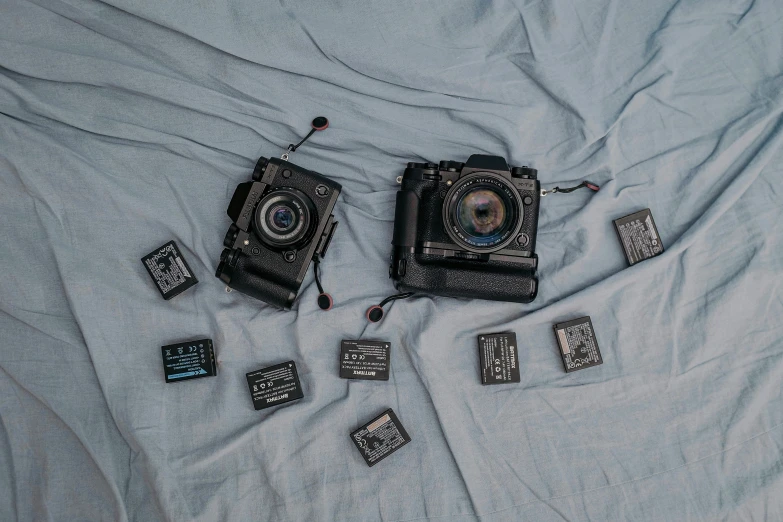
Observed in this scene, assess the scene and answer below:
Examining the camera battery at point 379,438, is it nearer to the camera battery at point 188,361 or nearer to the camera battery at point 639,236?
the camera battery at point 188,361

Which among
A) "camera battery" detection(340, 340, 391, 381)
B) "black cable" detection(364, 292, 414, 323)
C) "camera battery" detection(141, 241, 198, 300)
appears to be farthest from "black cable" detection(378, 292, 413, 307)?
"camera battery" detection(141, 241, 198, 300)

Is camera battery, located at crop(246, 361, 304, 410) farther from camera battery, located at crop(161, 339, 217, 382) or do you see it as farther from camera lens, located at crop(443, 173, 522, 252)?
camera lens, located at crop(443, 173, 522, 252)

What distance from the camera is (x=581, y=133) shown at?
165 centimetres

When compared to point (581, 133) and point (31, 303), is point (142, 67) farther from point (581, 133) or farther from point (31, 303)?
point (581, 133)

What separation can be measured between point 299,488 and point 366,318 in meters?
0.46

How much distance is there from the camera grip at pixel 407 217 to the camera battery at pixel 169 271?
565 millimetres

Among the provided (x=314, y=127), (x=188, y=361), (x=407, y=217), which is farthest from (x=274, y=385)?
(x=314, y=127)

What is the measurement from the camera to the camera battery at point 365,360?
160cm

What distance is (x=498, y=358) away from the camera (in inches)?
63.2

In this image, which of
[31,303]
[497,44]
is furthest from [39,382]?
[497,44]

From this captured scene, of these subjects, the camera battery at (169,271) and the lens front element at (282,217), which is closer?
the lens front element at (282,217)

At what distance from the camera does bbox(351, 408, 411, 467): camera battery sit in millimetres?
1558

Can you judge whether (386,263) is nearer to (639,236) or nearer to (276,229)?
(276,229)

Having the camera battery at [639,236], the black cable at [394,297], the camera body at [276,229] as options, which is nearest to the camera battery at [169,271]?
the camera body at [276,229]
